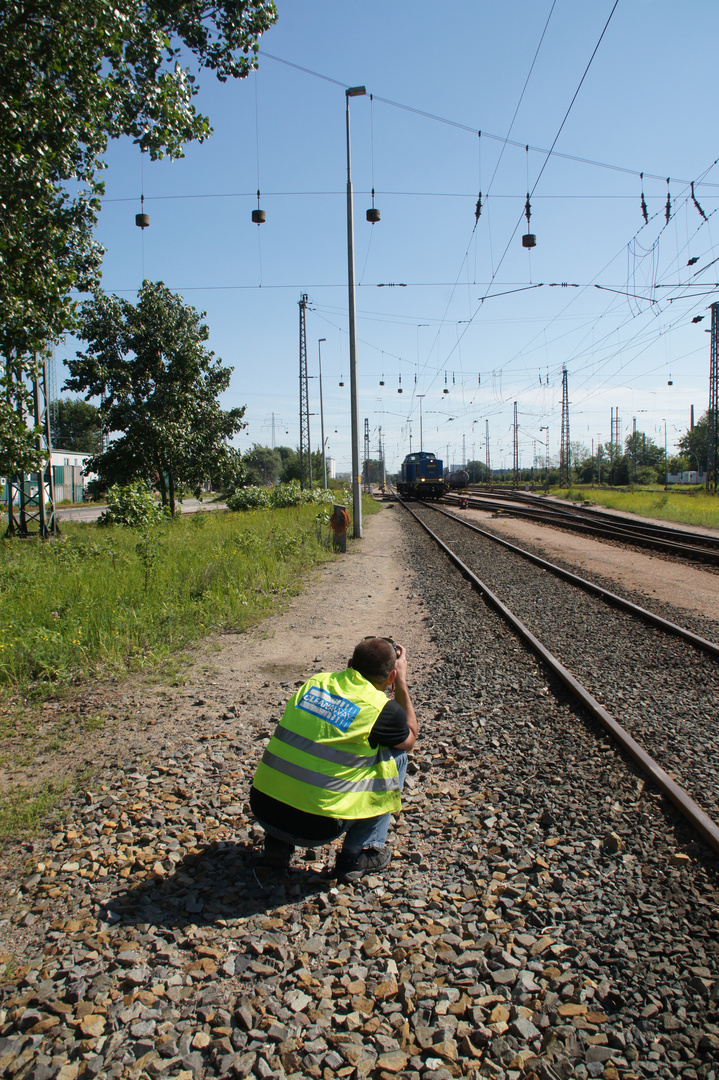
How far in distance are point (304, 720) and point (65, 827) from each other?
5.67ft

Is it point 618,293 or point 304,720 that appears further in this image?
point 618,293

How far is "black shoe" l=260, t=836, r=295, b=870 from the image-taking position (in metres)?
3.28

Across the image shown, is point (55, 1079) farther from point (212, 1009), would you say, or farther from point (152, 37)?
point (152, 37)

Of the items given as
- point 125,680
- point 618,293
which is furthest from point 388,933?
point 618,293

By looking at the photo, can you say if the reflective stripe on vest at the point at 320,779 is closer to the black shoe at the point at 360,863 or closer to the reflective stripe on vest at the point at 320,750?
the reflective stripe on vest at the point at 320,750

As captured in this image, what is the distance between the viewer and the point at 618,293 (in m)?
19.0

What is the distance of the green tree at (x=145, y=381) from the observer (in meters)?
22.3

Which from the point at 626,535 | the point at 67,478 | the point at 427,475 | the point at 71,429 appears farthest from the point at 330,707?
the point at 71,429

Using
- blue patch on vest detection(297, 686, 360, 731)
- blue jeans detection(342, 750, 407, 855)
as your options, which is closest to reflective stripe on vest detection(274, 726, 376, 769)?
blue patch on vest detection(297, 686, 360, 731)

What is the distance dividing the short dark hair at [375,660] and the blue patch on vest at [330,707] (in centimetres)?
22

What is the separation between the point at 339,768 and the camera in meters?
3.06

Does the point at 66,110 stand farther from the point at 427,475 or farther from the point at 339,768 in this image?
the point at 427,475

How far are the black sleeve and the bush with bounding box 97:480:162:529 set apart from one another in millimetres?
14777

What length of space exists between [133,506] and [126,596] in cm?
971
